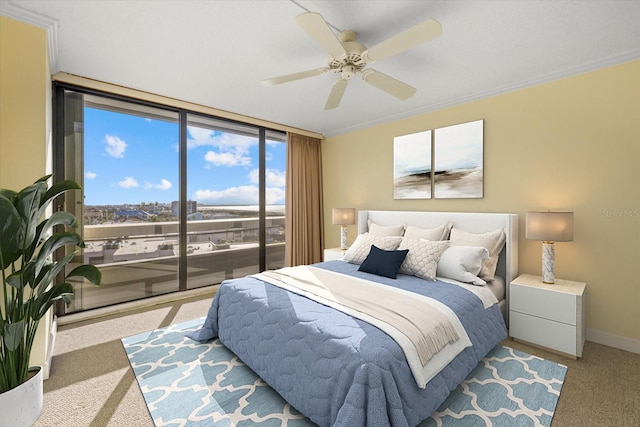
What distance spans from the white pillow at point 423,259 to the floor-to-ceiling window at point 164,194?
2.55m

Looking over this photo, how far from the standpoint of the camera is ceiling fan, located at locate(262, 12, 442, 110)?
166 cm

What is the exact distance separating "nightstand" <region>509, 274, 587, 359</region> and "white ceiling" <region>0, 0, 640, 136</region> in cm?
198

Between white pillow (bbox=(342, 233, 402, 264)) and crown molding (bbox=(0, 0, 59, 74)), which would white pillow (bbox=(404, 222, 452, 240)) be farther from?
crown molding (bbox=(0, 0, 59, 74))

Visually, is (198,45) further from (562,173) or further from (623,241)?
(623,241)

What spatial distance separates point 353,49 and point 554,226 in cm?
223

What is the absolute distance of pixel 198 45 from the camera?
2.32 m

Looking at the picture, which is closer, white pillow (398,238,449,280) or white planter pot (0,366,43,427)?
white planter pot (0,366,43,427)

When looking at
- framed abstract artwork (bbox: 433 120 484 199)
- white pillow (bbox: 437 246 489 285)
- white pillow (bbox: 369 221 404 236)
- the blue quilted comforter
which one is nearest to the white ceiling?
framed abstract artwork (bbox: 433 120 484 199)

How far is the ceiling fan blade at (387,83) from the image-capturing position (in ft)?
7.26

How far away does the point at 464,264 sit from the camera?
2637mm

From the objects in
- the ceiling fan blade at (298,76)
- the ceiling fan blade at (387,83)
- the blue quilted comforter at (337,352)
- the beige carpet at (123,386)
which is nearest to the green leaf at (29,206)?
the beige carpet at (123,386)

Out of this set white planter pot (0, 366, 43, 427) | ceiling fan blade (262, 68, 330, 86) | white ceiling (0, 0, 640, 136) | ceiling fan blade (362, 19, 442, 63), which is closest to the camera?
white planter pot (0, 366, 43, 427)

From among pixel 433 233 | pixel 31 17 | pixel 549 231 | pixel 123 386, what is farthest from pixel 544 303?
pixel 31 17

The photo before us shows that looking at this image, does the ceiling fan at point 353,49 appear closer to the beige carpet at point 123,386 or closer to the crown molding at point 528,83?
the crown molding at point 528,83
